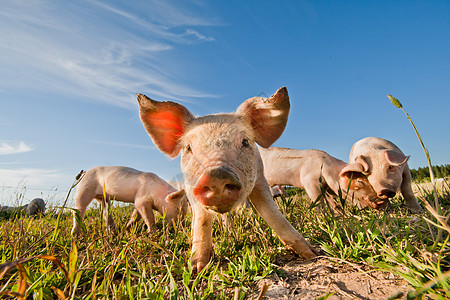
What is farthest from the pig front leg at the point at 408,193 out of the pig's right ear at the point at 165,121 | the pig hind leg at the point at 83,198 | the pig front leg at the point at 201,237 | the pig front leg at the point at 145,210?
the pig hind leg at the point at 83,198

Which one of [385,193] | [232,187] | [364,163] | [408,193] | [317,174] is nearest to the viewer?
[232,187]

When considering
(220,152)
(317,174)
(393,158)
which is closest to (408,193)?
(393,158)

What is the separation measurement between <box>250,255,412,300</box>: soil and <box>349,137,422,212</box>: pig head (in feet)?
11.2

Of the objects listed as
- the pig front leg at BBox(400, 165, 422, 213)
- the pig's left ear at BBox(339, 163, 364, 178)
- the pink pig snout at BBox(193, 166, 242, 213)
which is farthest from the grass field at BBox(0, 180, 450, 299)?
the pig front leg at BBox(400, 165, 422, 213)

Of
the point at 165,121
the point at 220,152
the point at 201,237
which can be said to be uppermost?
the point at 165,121

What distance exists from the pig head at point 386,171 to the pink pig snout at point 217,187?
13.2 feet

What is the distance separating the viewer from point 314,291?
7.06 feet

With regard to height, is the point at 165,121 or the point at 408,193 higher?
the point at 165,121

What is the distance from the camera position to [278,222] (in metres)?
2.99

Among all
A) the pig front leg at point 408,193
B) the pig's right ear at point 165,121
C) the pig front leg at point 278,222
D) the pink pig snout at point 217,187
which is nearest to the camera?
the pink pig snout at point 217,187

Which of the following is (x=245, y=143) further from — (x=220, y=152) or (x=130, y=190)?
(x=130, y=190)

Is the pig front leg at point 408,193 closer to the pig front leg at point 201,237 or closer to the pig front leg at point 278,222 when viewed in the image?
the pig front leg at point 278,222

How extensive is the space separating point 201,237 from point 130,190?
4725 millimetres

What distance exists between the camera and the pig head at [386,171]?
17.6ft
